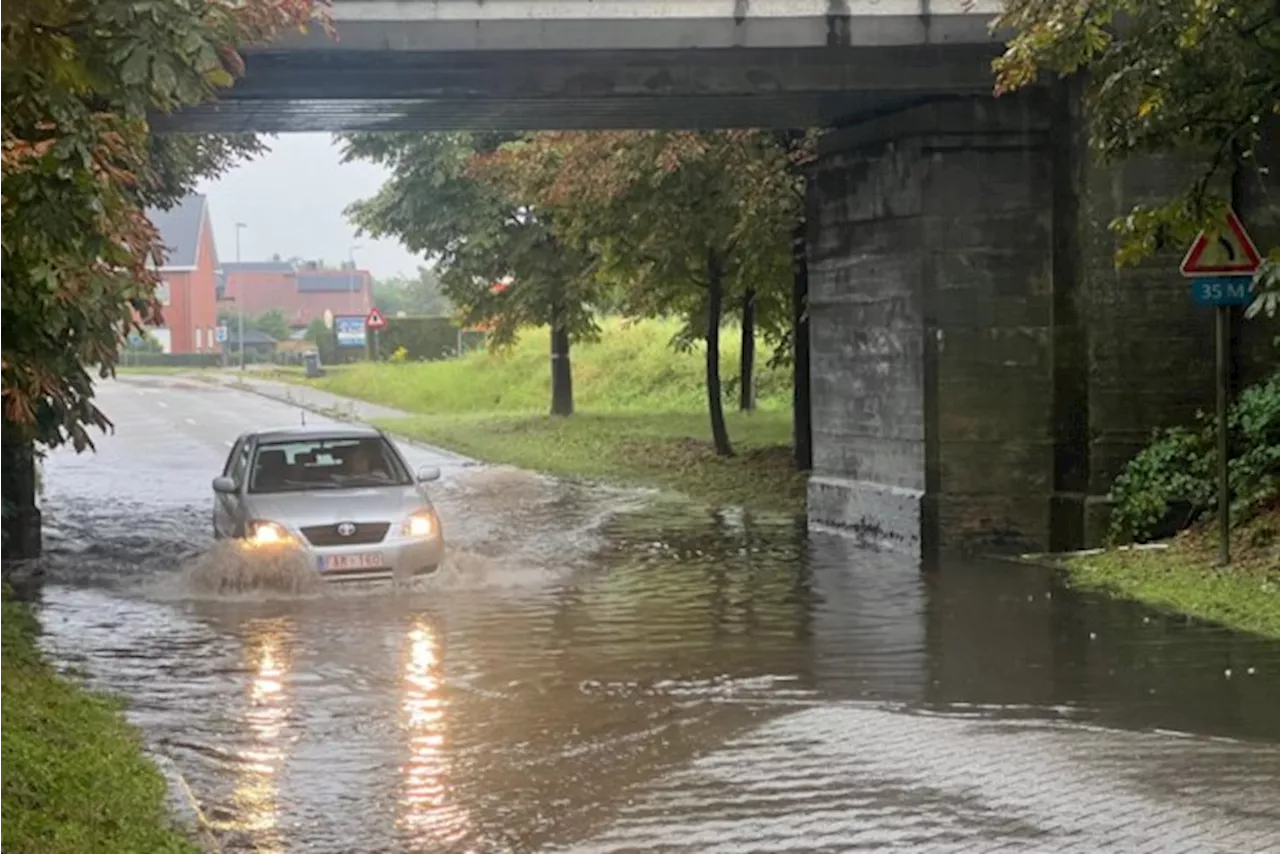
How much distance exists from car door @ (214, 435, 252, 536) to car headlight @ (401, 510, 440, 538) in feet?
4.61

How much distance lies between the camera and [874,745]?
30.1ft

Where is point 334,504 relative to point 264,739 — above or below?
above

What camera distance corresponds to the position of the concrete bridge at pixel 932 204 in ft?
54.2

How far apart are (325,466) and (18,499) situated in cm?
324

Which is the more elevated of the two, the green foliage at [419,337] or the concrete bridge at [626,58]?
the concrete bridge at [626,58]

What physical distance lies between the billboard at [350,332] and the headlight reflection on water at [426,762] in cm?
7276

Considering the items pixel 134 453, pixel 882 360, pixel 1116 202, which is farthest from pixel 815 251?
pixel 134 453

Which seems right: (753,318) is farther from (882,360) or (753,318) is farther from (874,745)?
(874,745)

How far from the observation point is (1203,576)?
48.0 ft

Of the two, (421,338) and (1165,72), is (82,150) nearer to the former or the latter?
(1165,72)

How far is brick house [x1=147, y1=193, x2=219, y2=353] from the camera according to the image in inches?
4380

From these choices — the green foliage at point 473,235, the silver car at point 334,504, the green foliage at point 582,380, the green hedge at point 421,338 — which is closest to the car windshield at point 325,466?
the silver car at point 334,504

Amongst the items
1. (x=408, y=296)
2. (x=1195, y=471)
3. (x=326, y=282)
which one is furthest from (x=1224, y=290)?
(x=408, y=296)

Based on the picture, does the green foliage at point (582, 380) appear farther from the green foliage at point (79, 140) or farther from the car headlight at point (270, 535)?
the green foliage at point (79, 140)
